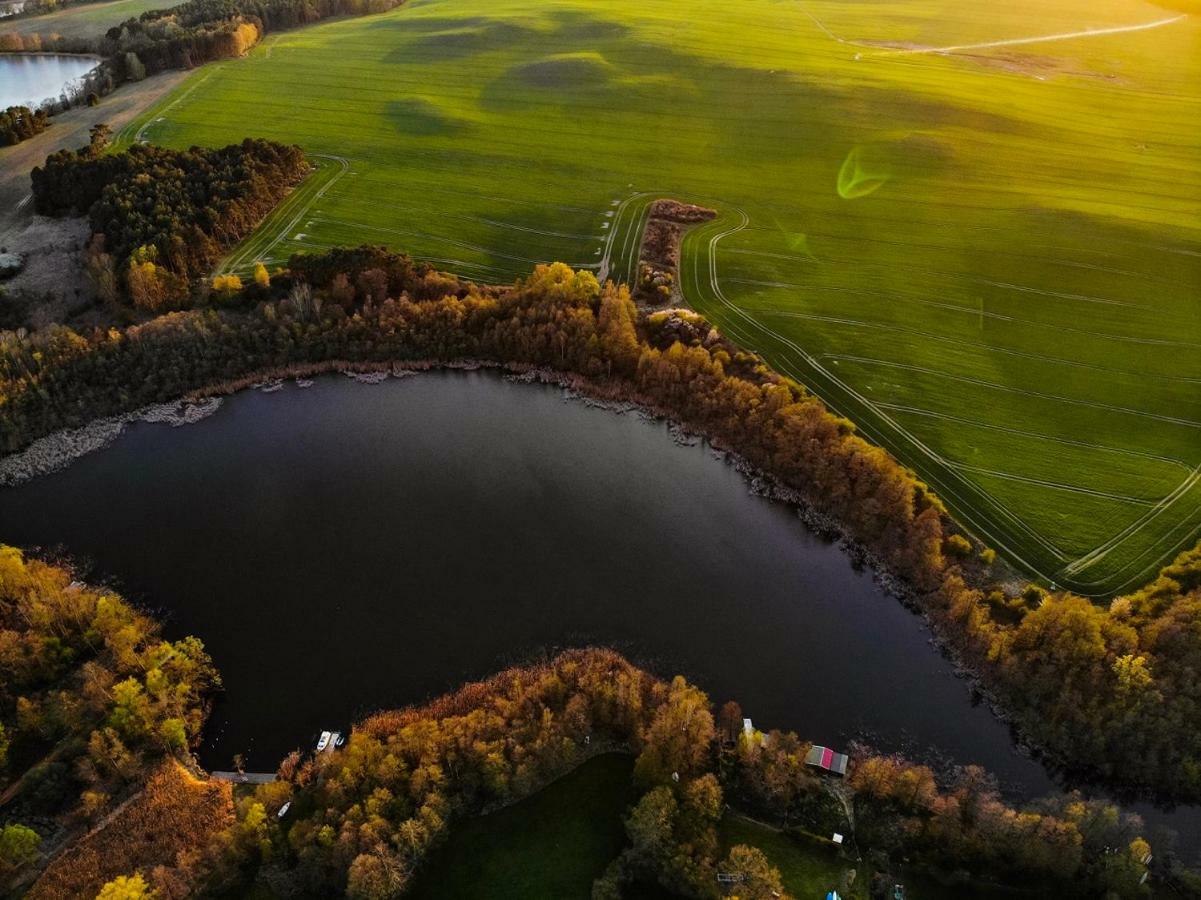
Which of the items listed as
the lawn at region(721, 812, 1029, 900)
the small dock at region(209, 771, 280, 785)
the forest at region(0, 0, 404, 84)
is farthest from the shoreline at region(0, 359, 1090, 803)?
the forest at region(0, 0, 404, 84)

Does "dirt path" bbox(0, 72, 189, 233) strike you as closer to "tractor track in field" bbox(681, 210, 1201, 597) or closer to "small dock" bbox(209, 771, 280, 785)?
"small dock" bbox(209, 771, 280, 785)

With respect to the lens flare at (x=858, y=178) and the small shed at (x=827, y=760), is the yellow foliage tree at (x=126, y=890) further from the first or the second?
the lens flare at (x=858, y=178)

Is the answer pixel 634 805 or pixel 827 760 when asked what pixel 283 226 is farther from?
pixel 827 760

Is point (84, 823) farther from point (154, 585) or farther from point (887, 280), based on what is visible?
point (887, 280)

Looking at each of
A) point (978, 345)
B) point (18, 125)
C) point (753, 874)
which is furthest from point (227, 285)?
point (978, 345)

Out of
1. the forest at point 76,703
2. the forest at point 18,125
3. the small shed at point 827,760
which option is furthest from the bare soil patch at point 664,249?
the forest at point 18,125

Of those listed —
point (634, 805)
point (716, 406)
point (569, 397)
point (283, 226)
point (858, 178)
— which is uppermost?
point (283, 226)
